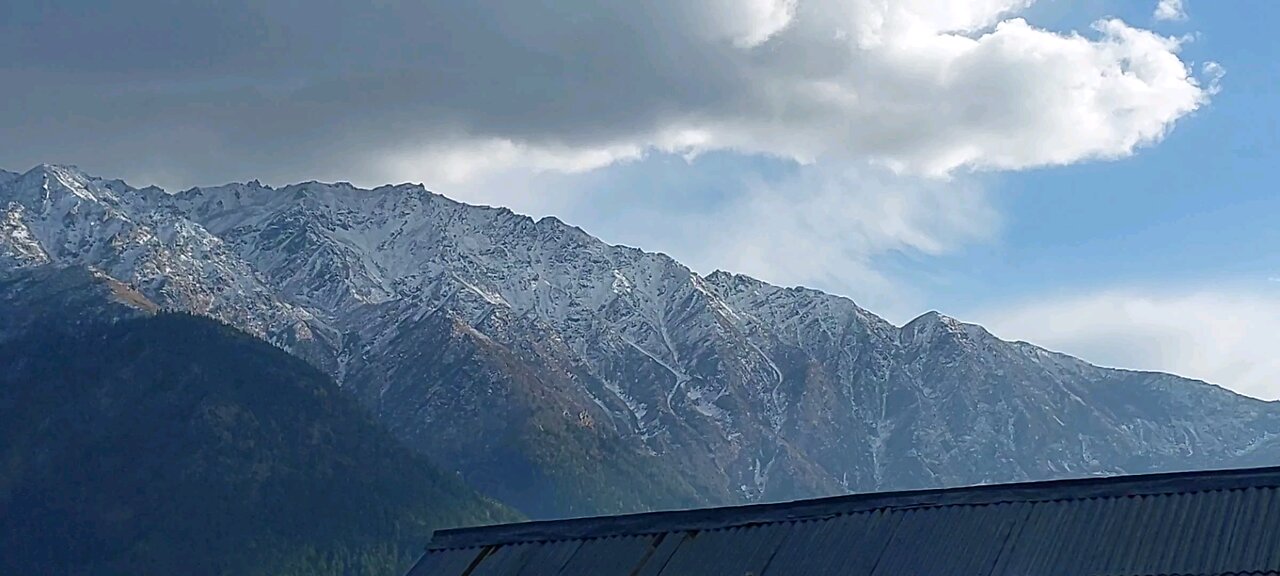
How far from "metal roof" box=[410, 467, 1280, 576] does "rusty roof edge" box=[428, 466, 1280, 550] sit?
4 cm

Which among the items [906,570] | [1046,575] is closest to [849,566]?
[906,570]

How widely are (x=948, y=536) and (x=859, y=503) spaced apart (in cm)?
334

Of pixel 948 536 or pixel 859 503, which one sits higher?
pixel 948 536

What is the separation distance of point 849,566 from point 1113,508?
6.09 m

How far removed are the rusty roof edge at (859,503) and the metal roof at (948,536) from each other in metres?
0.04

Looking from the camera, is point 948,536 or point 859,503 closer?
point 948,536

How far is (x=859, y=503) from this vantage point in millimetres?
39719

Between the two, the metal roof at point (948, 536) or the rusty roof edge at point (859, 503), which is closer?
the metal roof at point (948, 536)

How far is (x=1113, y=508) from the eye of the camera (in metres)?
35.9

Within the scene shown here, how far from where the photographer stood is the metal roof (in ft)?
111

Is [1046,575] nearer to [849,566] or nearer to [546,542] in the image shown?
[849,566]

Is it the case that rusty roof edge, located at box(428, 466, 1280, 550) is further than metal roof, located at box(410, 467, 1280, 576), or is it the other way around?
rusty roof edge, located at box(428, 466, 1280, 550)

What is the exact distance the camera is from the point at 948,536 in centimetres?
3684

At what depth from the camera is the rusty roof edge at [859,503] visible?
35.9m
